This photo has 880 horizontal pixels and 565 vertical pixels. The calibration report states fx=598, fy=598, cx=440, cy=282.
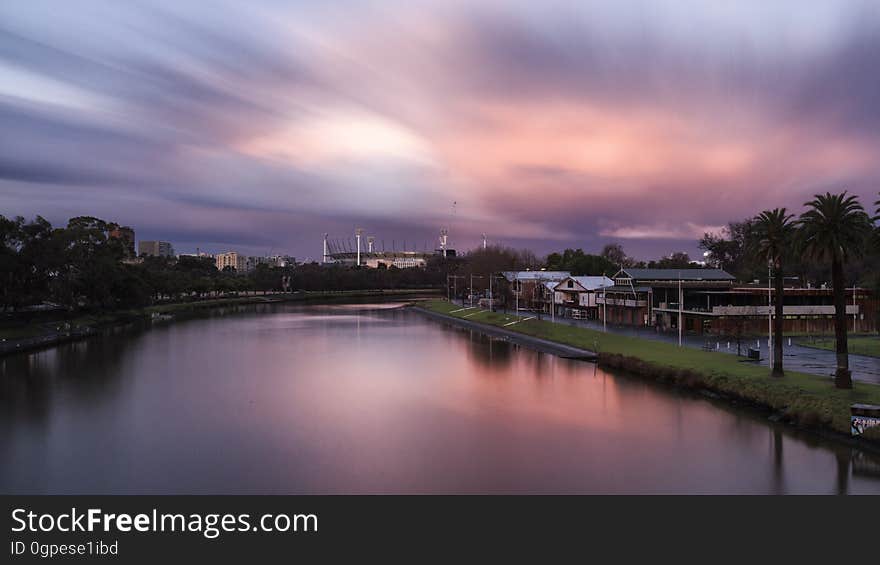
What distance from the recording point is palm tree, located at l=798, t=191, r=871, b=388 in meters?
25.0

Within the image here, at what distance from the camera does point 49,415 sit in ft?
89.1

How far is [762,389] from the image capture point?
2708 cm

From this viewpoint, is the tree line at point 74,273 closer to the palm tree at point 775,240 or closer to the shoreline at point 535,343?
the shoreline at point 535,343

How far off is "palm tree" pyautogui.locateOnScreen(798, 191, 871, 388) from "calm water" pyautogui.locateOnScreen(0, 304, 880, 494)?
450cm

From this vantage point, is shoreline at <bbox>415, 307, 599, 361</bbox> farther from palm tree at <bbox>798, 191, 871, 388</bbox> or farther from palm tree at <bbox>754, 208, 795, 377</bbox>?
palm tree at <bbox>798, 191, 871, 388</bbox>

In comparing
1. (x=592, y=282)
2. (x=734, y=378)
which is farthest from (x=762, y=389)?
(x=592, y=282)

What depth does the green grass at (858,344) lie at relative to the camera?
36875 mm

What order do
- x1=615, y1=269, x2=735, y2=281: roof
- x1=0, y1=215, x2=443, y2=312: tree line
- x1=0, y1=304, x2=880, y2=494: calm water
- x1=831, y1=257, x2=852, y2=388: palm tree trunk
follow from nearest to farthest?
x1=0, y1=304, x2=880, y2=494: calm water → x1=831, y1=257, x2=852, y2=388: palm tree trunk → x1=0, y1=215, x2=443, y2=312: tree line → x1=615, y1=269, x2=735, y2=281: roof

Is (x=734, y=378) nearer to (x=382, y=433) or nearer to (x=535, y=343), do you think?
(x=382, y=433)

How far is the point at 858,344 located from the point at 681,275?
838 inches

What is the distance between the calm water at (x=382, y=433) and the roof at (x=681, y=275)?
2354cm

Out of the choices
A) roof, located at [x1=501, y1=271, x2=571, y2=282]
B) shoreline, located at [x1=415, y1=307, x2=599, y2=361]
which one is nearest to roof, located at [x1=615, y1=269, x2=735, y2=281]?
shoreline, located at [x1=415, y1=307, x2=599, y2=361]

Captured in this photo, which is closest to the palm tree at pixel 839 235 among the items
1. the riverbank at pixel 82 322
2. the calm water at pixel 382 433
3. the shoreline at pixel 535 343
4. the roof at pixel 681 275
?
the calm water at pixel 382 433
